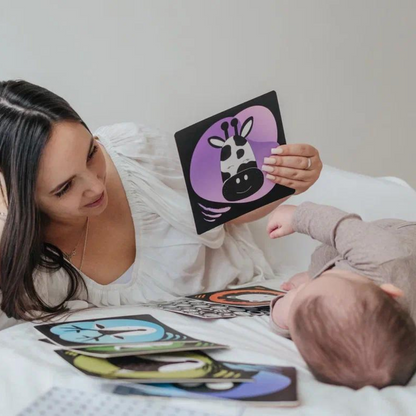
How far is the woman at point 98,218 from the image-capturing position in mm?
1048

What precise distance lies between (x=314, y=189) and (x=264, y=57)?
0.67m

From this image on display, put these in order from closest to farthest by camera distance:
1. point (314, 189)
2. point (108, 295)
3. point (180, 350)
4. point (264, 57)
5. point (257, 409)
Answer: point (257, 409), point (180, 350), point (108, 295), point (314, 189), point (264, 57)

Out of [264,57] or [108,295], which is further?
[264,57]

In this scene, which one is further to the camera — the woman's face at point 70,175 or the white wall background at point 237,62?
the white wall background at point 237,62

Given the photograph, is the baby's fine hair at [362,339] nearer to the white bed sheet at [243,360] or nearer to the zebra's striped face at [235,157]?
the white bed sheet at [243,360]

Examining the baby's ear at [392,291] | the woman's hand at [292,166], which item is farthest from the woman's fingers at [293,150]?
the baby's ear at [392,291]

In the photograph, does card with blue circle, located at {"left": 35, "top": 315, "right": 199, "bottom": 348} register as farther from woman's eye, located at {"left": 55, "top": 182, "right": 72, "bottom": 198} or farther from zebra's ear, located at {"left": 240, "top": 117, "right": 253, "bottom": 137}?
zebra's ear, located at {"left": 240, "top": 117, "right": 253, "bottom": 137}

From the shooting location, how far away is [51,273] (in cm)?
117

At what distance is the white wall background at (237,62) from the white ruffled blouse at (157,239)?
41 cm

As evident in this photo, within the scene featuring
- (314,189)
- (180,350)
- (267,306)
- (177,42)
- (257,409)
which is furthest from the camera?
(177,42)

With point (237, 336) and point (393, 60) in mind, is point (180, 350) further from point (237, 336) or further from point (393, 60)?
point (393, 60)

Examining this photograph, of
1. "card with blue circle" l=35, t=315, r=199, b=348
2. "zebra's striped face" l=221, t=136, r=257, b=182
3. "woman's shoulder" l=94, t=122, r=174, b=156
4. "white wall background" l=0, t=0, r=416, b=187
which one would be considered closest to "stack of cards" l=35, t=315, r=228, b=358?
"card with blue circle" l=35, t=315, r=199, b=348

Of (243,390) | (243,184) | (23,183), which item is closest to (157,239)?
(243,184)

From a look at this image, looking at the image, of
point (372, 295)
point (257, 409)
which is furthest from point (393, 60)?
point (257, 409)
